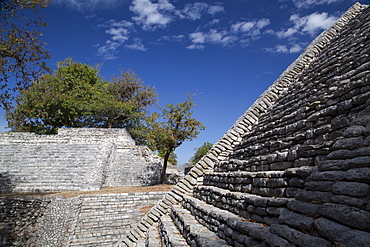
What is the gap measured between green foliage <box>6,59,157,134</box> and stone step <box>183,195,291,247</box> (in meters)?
22.0

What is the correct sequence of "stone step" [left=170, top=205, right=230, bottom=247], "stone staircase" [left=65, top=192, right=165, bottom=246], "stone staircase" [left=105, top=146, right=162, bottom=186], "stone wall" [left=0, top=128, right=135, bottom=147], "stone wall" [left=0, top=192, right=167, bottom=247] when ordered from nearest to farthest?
"stone step" [left=170, top=205, right=230, bottom=247] → "stone staircase" [left=65, top=192, right=165, bottom=246] → "stone wall" [left=0, top=192, right=167, bottom=247] → "stone staircase" [left=105, top=146, right=162, bottom=186] → "stone wall" [left=0, top=128, right=135, bottom=147]

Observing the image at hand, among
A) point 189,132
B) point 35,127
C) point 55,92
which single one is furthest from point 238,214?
point 35,127

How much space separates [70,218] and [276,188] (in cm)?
957

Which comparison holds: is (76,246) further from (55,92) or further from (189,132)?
(55,92)

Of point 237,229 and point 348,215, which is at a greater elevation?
point 348,215

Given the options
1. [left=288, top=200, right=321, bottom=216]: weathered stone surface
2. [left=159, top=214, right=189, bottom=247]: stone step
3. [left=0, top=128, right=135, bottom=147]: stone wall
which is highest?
[left=0, top=128, right=135, bottom=147]: stone wall

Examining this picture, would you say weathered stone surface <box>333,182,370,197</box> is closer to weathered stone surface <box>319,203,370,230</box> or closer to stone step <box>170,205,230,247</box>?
weathered stone surface <box>319,203,370,230</box>

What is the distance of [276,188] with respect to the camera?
2.76m

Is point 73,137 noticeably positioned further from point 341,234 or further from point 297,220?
point 341,234

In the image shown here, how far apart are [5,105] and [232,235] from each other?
25.2ft

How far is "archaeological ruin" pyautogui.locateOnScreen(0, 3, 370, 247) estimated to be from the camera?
5.64ft

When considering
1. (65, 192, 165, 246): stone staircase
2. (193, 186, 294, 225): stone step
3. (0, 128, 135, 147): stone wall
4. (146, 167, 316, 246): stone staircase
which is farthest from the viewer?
(0, 128, 135, 147): stone wall

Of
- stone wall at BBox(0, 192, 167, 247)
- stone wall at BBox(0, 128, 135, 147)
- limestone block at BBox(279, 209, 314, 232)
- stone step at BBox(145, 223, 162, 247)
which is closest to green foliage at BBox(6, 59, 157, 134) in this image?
stone wall at BBox(0, 128, 135, 147)

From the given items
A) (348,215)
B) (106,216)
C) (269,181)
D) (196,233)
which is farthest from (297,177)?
(106,216)
